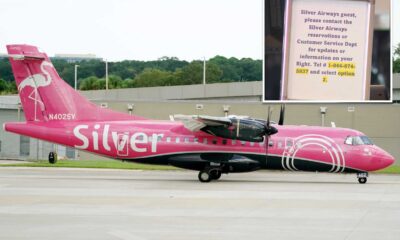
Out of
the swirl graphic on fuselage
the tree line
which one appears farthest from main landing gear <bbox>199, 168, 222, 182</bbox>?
the tree line

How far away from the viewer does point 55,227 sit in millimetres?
15500

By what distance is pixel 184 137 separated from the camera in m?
29.6

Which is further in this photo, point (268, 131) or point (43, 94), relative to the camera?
point (43, 94)

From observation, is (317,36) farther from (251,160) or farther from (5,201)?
(5,201)

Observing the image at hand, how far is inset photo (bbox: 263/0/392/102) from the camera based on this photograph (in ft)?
114

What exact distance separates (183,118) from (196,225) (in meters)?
11.8

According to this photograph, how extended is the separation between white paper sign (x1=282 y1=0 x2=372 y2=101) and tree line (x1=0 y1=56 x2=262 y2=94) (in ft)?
210

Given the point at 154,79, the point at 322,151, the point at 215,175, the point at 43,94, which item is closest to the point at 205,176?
the point at 215,175

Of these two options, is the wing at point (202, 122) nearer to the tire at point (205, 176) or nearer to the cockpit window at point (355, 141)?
the tire at point (205, 176)

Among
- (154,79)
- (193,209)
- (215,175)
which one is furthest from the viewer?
(154,79)

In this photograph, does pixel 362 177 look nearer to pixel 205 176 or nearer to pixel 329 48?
pixel 205 176

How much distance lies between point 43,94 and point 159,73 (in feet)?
245

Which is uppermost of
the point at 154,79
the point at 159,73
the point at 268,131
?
the point at 159,73

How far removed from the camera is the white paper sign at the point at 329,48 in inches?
1367
